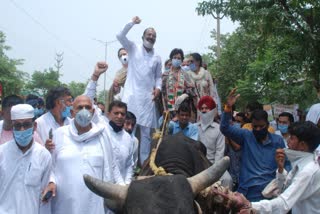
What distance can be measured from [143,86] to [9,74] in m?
31.9

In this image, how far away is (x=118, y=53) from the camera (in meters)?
9.33

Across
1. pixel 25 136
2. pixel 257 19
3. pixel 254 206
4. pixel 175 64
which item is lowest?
pixel 254 206

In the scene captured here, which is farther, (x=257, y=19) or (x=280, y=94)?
(x=280, y=94)

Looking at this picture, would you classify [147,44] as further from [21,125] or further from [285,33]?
[21,125]

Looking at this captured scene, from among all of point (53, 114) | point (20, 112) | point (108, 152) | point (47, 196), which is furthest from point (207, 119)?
point (20, 112)

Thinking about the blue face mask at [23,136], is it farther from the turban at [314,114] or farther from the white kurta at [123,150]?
the turban at [314,114]

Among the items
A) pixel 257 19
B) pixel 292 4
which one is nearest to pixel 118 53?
pixel 257 19

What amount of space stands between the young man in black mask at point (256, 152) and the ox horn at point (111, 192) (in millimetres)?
2513

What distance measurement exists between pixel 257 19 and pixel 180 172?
5760mm

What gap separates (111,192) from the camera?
3.55m

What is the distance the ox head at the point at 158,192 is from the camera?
3.33 meters

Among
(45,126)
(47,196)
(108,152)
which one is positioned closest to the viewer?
(47,196)

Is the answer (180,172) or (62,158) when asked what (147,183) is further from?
(62,158)

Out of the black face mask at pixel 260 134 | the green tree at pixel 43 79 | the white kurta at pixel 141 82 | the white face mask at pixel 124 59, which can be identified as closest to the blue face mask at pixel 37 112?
the white kurta at pixel 141 82
